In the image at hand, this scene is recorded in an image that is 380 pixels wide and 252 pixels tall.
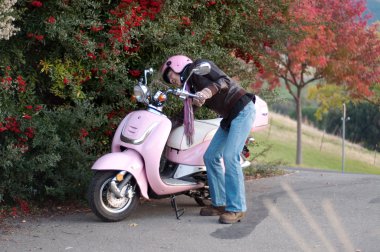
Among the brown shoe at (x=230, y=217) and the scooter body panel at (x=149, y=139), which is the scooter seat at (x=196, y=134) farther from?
the brown shoe at (x=230, y=217)

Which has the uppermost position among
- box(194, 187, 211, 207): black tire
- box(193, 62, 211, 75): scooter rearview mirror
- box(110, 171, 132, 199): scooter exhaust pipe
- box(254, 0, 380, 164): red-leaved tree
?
box(254, 0, 380, 164): red-leaved tree

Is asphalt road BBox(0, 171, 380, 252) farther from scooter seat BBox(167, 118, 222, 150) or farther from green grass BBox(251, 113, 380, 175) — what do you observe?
green grass BBox(251, 113, 380, 175)

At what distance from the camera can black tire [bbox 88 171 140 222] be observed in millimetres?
6829

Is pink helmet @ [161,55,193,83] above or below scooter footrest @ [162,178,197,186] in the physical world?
above

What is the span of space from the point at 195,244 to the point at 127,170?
111 cm

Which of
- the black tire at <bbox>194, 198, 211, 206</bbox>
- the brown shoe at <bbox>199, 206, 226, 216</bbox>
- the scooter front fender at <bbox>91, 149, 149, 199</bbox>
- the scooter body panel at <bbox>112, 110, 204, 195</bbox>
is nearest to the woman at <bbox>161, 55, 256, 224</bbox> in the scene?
the brown shoe at <bbox>199, 206, 226, 216</bbox>

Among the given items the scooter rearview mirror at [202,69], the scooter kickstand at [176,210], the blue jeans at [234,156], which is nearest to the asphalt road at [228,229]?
the scooter kickstand at [176,210]

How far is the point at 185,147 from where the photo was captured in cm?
740

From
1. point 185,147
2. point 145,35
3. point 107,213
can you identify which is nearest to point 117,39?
point 145,35

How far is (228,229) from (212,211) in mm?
639

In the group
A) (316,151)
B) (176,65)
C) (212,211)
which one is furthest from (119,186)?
(316,151)

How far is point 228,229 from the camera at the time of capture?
22.2 feet

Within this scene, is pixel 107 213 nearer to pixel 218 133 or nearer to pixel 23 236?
pixel 23 236

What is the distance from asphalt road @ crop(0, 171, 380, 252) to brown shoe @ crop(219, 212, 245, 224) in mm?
67
